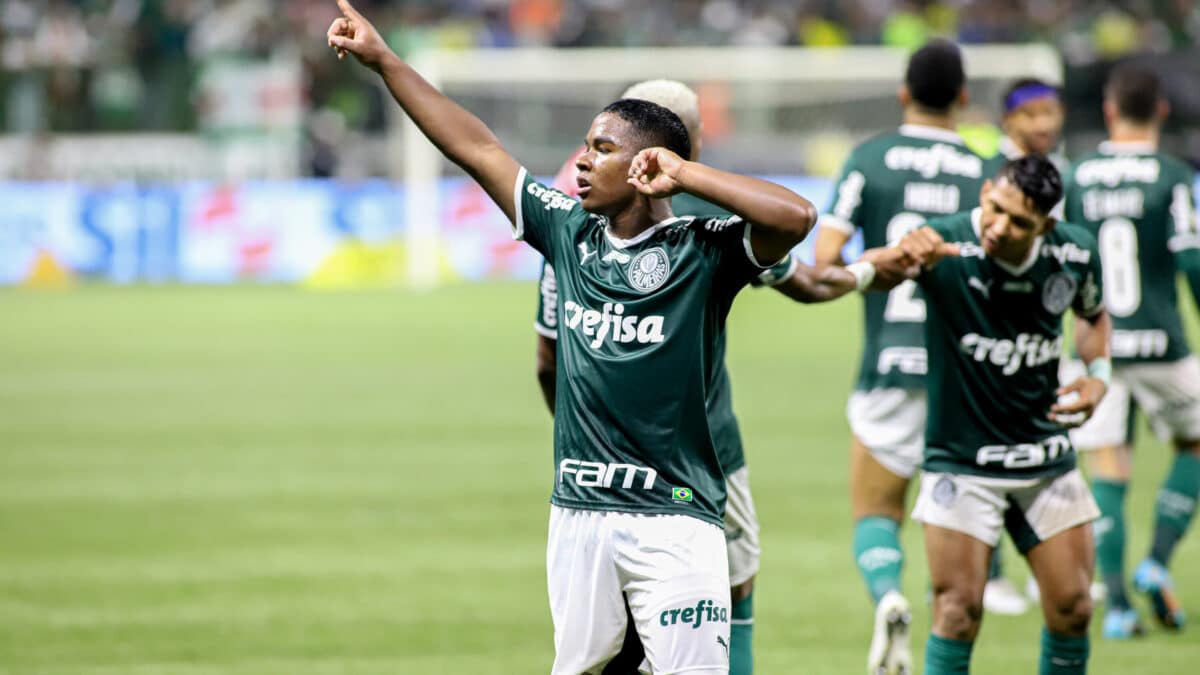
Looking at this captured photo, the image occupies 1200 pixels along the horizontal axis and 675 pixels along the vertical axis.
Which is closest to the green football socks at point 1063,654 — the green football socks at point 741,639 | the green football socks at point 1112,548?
the green football socks at point 741,639

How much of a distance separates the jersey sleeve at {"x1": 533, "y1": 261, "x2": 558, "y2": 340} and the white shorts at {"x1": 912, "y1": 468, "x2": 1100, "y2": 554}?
4.85ft

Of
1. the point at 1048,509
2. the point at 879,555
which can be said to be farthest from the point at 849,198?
the point at 1048,509

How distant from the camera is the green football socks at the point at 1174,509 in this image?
805 centimetres

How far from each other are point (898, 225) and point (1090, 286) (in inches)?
58.3

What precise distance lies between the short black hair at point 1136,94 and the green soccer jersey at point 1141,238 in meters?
0.17

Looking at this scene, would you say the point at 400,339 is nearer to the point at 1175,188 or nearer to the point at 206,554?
the point at 206,554

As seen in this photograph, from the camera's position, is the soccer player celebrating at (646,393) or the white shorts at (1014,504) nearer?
the soccer player celebrating at (646,393)

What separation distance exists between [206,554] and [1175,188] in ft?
18.2

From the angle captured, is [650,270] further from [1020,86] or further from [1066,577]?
[1020,86]

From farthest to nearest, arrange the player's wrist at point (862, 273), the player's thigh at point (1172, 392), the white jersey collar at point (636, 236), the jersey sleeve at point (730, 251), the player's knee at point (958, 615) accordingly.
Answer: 1. the player's thigh at point (1172, 392)
2. the player's knee at point (958, 615)
3. the player's wrist at point (862, 273)
4. the white jersey collar at point (636, 236)
5. the jersey sleeve at point (730, 251)

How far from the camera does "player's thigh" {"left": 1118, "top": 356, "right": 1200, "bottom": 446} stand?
26.8 ft

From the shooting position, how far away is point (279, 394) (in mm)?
16156

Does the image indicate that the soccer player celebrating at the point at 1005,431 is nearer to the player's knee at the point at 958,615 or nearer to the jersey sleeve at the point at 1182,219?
the player's knee at the point at 958,615

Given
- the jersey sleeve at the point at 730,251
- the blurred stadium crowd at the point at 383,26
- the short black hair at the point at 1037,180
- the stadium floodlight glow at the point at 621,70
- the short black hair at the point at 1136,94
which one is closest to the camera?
the jersey sleeve at the point at 730,251
